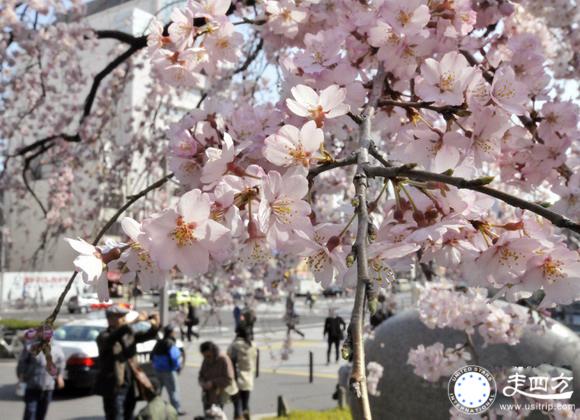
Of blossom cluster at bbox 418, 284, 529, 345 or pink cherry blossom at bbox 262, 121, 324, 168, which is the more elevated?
pink cherry blossom at bbox 262, 121, 324, 168

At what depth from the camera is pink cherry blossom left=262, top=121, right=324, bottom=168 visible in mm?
1285

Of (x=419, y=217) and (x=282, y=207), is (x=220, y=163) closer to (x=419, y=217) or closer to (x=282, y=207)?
(x=282, y=207)

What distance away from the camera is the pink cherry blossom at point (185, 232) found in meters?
1.16

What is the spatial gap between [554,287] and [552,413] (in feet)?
4.85

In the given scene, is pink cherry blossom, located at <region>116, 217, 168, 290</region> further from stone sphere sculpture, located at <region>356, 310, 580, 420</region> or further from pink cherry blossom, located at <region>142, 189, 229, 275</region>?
stone sphere sculpture, located at <region>356, 310, 580, 420</region>

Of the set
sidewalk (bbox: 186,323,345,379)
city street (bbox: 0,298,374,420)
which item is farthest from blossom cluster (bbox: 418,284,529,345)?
sidewalk (bbox: 186,323,345,379)

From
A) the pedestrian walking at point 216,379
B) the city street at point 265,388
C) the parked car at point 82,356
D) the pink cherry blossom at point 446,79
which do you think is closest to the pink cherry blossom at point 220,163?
the pink cherry blossom at point 446,79

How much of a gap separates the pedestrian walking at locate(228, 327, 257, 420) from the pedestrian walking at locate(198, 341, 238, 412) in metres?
0.69

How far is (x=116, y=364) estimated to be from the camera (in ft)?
20.7

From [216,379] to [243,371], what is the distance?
1.00 m

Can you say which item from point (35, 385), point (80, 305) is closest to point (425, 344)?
point (35, 385)

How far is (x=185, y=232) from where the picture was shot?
1.18 m

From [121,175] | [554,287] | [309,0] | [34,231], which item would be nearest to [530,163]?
[554,287]

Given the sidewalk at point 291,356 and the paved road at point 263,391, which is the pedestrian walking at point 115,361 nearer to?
the paved road at point 263,391
